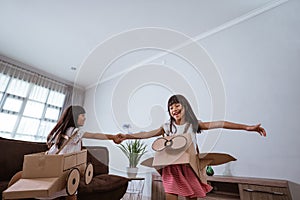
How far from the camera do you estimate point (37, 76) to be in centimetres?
345

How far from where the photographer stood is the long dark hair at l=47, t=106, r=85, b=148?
1.14 meters

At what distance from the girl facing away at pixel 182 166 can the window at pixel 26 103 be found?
314cm

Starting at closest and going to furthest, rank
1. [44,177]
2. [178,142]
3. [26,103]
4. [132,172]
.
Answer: [44,177] → [178,142] → [132,172] → [26,103]

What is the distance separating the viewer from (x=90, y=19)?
2225 millimetres

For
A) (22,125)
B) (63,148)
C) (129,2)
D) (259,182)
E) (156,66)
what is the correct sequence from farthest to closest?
(22,125) < (156,66) < (129,2) < (259,182) < (63,148)

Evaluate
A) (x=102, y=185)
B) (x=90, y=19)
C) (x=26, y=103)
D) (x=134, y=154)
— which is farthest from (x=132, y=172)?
(x=26, y=103)

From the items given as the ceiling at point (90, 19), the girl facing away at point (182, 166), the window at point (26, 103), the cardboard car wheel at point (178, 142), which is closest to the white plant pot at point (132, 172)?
the girl facing away at point (182, 166)

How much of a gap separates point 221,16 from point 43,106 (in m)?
3.76

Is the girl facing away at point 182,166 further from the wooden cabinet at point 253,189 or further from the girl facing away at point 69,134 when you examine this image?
the wooden cabinet at point 253,189

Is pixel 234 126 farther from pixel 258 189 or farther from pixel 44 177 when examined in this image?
pixel 44 177

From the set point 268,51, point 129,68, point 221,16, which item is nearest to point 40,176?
point 268,51

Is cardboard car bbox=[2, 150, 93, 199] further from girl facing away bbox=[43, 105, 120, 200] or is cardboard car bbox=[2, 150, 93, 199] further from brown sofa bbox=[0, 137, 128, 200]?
brown sofa bbox=[0, 137, 128, 200]

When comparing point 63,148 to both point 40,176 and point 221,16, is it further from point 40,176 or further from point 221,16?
point 221,16

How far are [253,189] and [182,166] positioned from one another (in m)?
0.90
